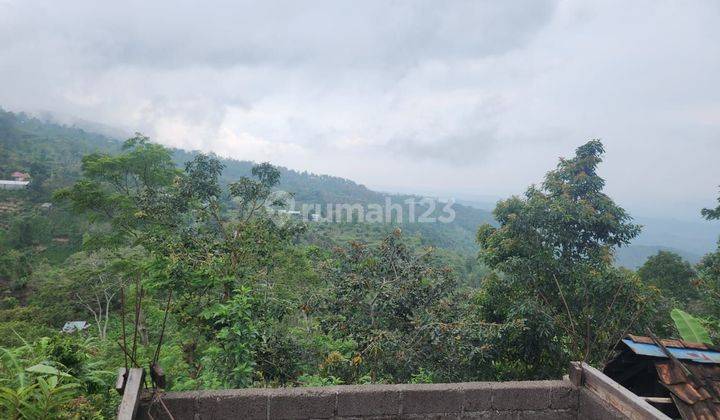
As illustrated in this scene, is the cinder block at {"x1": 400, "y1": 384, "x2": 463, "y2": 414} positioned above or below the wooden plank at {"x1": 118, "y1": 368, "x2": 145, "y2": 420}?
below

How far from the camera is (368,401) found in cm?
273

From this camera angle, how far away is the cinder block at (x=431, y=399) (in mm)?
2779

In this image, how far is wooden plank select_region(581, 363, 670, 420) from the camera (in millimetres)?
2496

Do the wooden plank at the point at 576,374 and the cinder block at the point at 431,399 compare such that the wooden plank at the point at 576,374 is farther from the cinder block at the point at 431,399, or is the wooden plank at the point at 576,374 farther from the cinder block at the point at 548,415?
the cinder block at the point at 431,399

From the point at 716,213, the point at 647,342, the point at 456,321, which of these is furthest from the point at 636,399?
the point at 716,213

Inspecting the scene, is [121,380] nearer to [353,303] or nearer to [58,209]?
[353,303]

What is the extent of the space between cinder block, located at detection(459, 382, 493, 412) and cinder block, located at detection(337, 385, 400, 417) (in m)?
0.47

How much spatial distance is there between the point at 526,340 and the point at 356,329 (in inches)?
100

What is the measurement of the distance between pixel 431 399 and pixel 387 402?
0.30m

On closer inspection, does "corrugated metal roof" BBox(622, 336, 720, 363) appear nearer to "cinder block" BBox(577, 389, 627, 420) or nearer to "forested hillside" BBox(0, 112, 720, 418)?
"forested hillside" BBox(0, 112, 720, 418)

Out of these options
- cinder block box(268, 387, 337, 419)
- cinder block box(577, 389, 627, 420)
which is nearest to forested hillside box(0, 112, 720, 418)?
cinder block box(577, 389, 627, 420)

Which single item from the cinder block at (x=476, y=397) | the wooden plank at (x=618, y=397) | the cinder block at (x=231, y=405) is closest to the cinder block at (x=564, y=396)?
the wooden plank at (x=618, y=397)

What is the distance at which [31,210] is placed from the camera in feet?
97.4

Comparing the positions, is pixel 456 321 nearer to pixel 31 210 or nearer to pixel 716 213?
pixel 716 213
